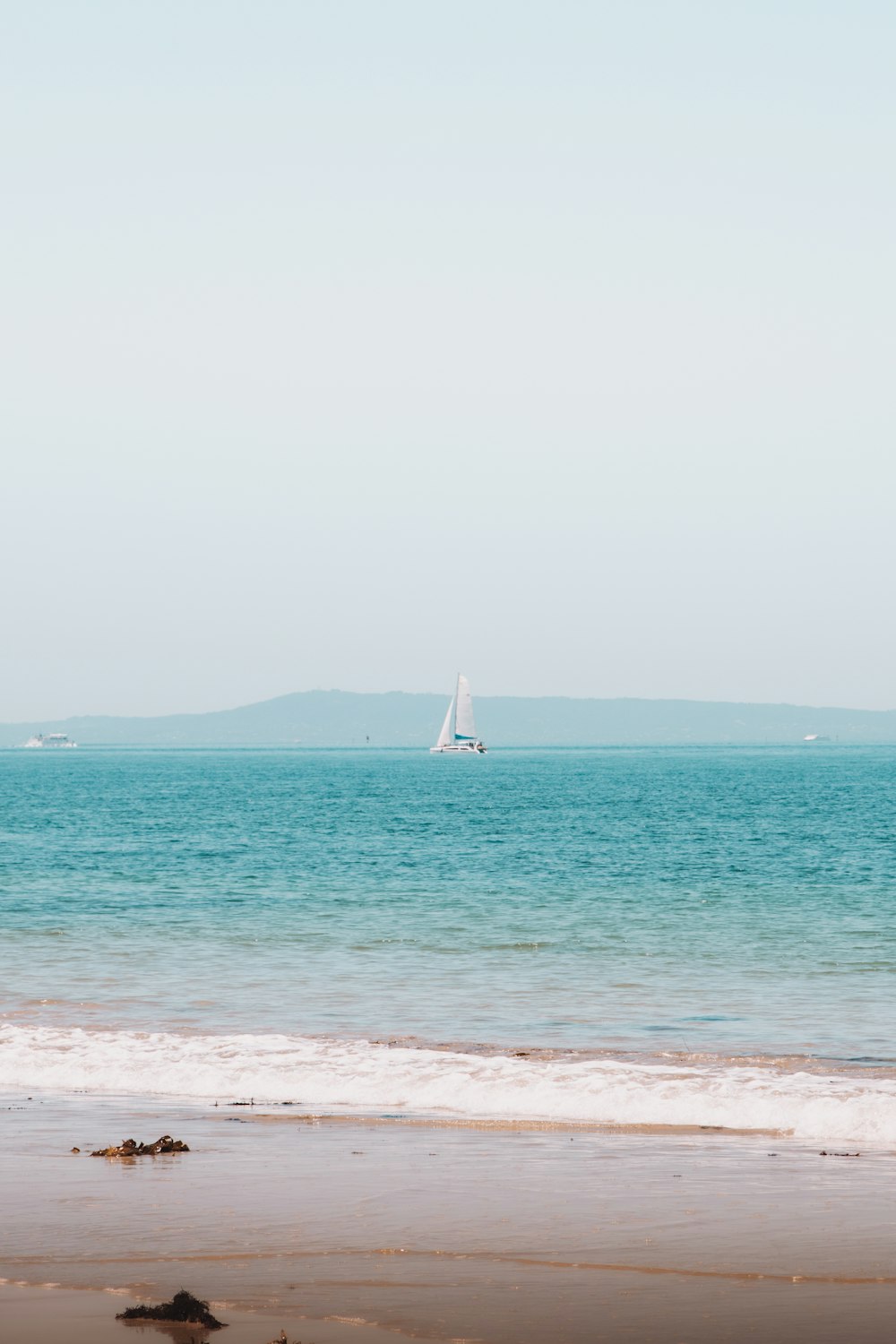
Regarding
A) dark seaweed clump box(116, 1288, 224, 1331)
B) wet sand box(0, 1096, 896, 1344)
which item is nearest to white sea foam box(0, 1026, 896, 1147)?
wet sand box(0, 1096, 896, 1344)

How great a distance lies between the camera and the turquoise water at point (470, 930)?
21641 millimetres

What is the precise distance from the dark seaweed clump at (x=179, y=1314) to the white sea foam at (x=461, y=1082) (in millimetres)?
7082

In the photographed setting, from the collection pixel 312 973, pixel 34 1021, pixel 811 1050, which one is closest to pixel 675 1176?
pixel 811 1050

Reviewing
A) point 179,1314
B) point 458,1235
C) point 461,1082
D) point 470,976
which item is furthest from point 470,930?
point 179,1314

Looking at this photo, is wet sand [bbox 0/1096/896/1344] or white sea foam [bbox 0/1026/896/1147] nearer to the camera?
wet sand [bbox 0/1096/896/1344]

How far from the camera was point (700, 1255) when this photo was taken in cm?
992

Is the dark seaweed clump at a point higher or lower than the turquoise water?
higher

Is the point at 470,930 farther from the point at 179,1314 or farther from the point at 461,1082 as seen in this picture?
the point at 179,1314

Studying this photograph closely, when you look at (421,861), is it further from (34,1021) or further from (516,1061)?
(516,1061)

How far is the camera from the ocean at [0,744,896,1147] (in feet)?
54.3

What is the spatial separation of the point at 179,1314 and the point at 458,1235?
250cm

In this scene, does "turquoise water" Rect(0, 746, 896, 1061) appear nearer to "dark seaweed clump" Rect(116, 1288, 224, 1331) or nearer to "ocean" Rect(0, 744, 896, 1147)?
"ocean" Rect(0, 744, 896, 1147)

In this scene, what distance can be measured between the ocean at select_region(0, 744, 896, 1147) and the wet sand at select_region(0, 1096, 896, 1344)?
1.99 m

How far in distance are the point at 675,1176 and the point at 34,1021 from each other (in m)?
12.4
